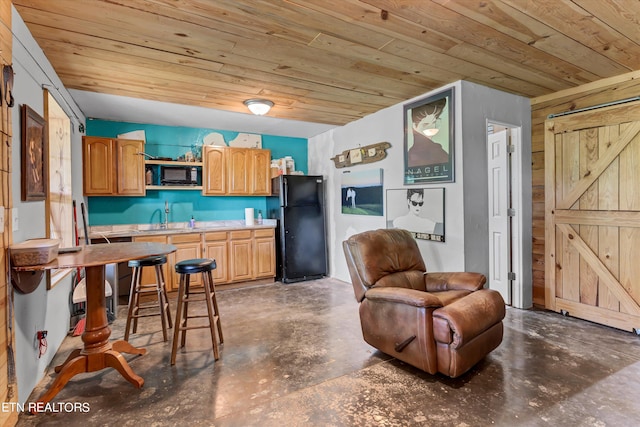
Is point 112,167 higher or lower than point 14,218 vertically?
higher

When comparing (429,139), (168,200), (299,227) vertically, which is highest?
(429,139)

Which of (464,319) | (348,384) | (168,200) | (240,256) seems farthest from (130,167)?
(464,319)

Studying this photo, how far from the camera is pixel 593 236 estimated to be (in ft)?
10.7

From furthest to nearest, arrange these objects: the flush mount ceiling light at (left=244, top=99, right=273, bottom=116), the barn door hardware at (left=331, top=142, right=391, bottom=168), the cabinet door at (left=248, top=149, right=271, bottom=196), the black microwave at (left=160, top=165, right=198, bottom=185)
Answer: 1. the cabinet door at (left=248, top=149, right=271, bottom=196)
2. the black microwave at (left=160, top=165, right=198, bottom=185)
3. the barn door hardware at (left=331, top=142, right=391, bottom=168)
4. the flush mount ceiling light at (left=244, top=99, right=273, bottom=116)

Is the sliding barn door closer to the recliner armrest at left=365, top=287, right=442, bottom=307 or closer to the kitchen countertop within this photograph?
the recliner armrest at left=365, top=287, right=442, bottom=307

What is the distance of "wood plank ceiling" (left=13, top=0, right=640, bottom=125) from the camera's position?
1.99m

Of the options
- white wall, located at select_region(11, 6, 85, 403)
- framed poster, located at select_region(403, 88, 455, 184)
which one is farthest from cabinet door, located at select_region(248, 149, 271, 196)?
white wall, located at select_region(11, 6, 85, 403)

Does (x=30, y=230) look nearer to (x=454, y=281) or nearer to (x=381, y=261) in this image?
(x=381, y=261)

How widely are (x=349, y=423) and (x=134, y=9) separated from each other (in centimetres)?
269

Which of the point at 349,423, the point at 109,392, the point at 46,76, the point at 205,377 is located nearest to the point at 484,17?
the point at 349,423

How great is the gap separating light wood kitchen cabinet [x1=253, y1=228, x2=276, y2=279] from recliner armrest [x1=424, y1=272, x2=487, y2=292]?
8.91 ft

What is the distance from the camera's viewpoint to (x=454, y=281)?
8.91 feet

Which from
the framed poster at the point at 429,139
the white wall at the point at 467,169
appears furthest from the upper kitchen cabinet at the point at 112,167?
the framed poster at the point at 429,139

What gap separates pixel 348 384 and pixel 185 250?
3029 mm
